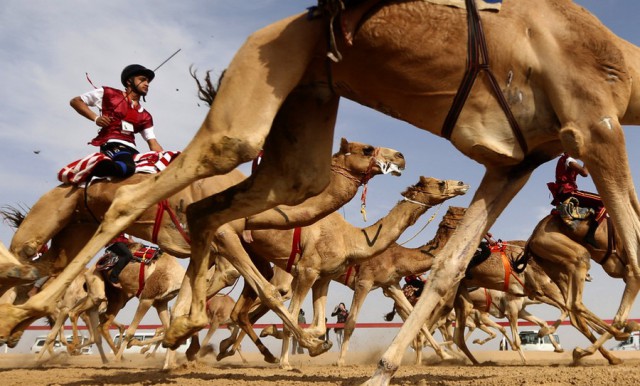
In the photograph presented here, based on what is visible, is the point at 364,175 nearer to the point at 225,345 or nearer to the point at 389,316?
the point at 225,345

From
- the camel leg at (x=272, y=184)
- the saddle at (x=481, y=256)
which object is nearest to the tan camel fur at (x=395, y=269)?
the saddle at (x=481, y=256)

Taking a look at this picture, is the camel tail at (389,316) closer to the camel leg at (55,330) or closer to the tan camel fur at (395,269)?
the tan camel fur at (395,269)

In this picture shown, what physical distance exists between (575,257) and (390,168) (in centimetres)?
351

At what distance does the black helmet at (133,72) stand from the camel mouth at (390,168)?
4405 mm

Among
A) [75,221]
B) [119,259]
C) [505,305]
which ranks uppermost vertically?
[75,221]

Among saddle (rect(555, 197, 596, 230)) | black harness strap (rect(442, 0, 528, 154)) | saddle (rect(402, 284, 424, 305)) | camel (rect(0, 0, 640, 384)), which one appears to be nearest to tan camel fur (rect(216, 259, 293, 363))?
saddle (rect(555, 197, 596, 230))

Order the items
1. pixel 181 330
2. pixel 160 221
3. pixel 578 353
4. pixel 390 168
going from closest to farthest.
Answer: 1. pixel 181 330
2. pixel 160 221
3. pixel 578 353
4. pixel 390 168

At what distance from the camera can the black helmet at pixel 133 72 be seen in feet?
28.2

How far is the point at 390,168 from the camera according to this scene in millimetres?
12109

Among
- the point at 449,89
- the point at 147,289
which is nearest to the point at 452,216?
the point at 147,289

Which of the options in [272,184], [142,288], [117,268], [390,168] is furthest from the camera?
[142,288]

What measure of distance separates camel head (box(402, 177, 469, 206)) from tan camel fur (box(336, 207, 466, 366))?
78cm

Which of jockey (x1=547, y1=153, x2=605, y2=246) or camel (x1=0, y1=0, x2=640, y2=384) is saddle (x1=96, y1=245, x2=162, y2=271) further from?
camel (x1=0, y1=0, x2=640, y2=384)

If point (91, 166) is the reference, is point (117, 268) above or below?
below
